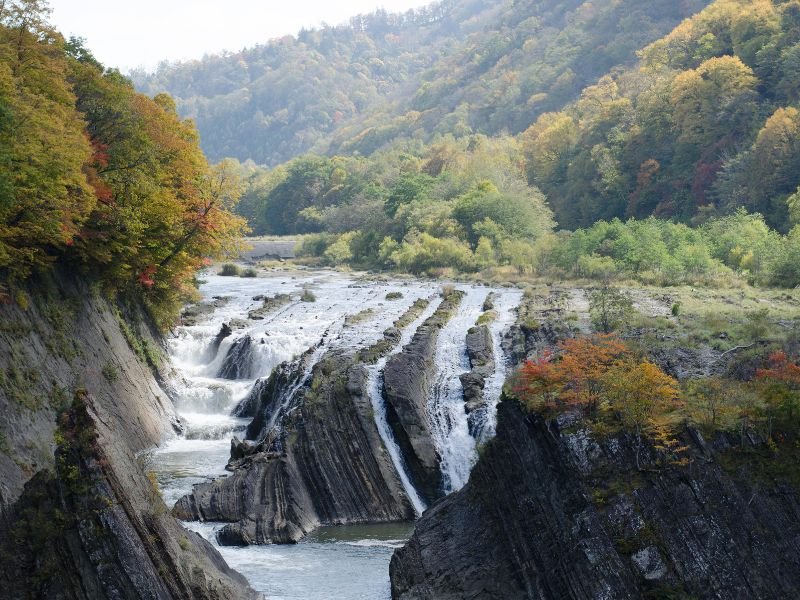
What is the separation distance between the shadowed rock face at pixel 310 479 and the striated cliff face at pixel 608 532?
5639 millimetres

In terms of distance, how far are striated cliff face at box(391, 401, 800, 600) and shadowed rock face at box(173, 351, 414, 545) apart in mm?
5639

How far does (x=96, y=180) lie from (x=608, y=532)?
72.4ft

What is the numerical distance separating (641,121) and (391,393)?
224 feet

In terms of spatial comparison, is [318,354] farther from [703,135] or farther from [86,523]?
[703,135]

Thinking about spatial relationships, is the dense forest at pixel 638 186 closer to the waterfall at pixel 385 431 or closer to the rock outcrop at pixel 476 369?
the rock outcrop at pixel 476 369

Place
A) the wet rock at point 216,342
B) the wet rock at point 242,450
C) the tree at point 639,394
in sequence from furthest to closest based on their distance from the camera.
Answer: the wet rock at point 216,342 < the wet rock at point 242,450 < the tree at point 639,394

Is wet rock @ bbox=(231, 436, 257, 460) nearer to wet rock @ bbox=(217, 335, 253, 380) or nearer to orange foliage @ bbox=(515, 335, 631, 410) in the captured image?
orange foliage @ bbox=(515, 335, 631, 410)

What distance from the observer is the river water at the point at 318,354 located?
77.2 ft

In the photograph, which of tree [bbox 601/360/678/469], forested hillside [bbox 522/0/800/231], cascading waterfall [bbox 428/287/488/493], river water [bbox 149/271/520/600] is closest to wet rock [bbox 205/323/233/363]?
river water [bbox 149/271/520/600]

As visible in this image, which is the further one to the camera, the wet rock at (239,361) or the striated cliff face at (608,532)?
the wet rock at (239,361)

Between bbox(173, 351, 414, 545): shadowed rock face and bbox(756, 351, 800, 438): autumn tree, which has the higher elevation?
bbox(756, 351, 800, 438): autumn tree

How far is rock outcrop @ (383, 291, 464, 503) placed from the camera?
1161 inches

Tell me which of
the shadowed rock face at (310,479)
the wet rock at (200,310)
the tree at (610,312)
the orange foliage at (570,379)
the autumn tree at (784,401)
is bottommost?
the shadowed rock face at (310,479)

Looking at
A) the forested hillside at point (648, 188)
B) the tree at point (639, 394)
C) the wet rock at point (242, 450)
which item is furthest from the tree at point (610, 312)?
the tree at point (639, 394)
